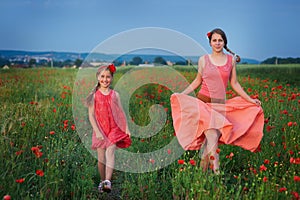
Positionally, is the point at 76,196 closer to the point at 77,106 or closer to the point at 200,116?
the point at 200,116

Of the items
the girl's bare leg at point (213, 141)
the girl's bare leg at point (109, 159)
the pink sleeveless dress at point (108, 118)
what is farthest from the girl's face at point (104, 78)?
the girl's bare leg at point (213, 141)

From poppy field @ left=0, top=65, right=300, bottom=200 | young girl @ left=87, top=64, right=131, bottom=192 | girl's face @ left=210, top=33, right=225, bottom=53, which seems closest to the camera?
poppy field @ left=0, top=65, right=300, bottom=200

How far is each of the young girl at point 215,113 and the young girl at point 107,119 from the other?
60cm

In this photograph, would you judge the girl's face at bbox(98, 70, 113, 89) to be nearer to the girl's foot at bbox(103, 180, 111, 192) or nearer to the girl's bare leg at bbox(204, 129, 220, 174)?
the girl's foot at bbox(103, 180, 111, 192)

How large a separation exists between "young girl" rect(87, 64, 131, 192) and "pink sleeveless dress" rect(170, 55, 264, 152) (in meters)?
0.60

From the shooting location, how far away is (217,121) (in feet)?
13.2

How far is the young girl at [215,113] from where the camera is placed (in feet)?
13.3

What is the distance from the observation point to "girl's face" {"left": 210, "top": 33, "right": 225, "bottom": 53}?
4238 mm

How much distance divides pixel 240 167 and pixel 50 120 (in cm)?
283

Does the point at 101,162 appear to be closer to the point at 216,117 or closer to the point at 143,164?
the point at 143,164

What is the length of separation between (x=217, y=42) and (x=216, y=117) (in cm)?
84

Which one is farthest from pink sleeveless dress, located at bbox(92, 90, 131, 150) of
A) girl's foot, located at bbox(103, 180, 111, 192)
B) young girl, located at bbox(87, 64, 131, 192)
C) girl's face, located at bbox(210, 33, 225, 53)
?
girl's face, located at bbox(210, 33, 225, 53)

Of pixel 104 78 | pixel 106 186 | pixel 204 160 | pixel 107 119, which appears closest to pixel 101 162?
pixel 106 186

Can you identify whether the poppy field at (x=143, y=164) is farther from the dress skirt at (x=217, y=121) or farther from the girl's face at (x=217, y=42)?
the girl's face at (x=217, y=42)
